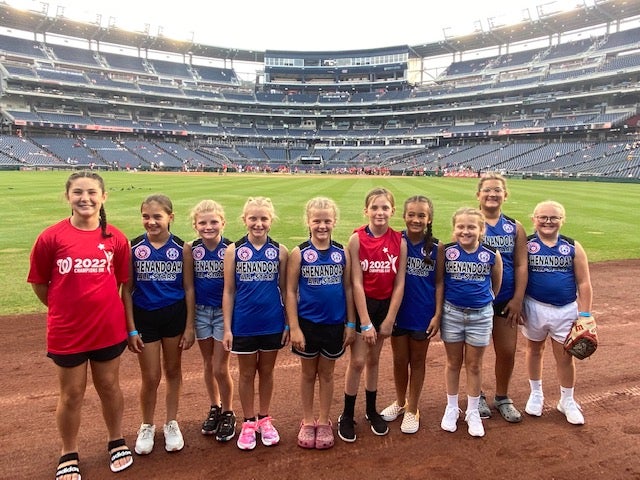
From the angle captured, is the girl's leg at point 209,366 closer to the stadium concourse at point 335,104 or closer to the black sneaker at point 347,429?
the black sneaker at point 347,429

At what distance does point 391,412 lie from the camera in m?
4.00

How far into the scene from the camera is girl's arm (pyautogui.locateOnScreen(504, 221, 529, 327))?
400 cm

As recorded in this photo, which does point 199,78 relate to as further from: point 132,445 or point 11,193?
point 132,445

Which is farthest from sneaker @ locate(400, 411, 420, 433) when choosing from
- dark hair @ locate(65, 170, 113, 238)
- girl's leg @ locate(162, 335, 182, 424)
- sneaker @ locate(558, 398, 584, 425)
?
dark hair @ locate(65, 170, 113, 238)

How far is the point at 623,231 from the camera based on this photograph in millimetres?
13734

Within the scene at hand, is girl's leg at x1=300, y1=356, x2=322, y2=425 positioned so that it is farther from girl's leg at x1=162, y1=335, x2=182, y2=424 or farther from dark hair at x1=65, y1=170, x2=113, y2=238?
dark hair at x1=65, y1=170, x2=113, y2=238

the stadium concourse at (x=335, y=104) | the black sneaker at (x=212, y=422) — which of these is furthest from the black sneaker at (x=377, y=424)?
the stadium concourse at (x=335, y=104)

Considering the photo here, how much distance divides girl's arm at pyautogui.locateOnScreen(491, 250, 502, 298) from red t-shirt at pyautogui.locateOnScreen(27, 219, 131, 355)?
330 cm

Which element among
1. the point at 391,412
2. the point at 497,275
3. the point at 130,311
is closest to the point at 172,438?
the point at 130,311

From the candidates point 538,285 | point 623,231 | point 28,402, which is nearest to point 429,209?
point 538,285

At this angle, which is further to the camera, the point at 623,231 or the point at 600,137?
the point at 600,137

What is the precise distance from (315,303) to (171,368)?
4.56 ft

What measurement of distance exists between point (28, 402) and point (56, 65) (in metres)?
82.9

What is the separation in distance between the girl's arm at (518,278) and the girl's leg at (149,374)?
3.25 m
